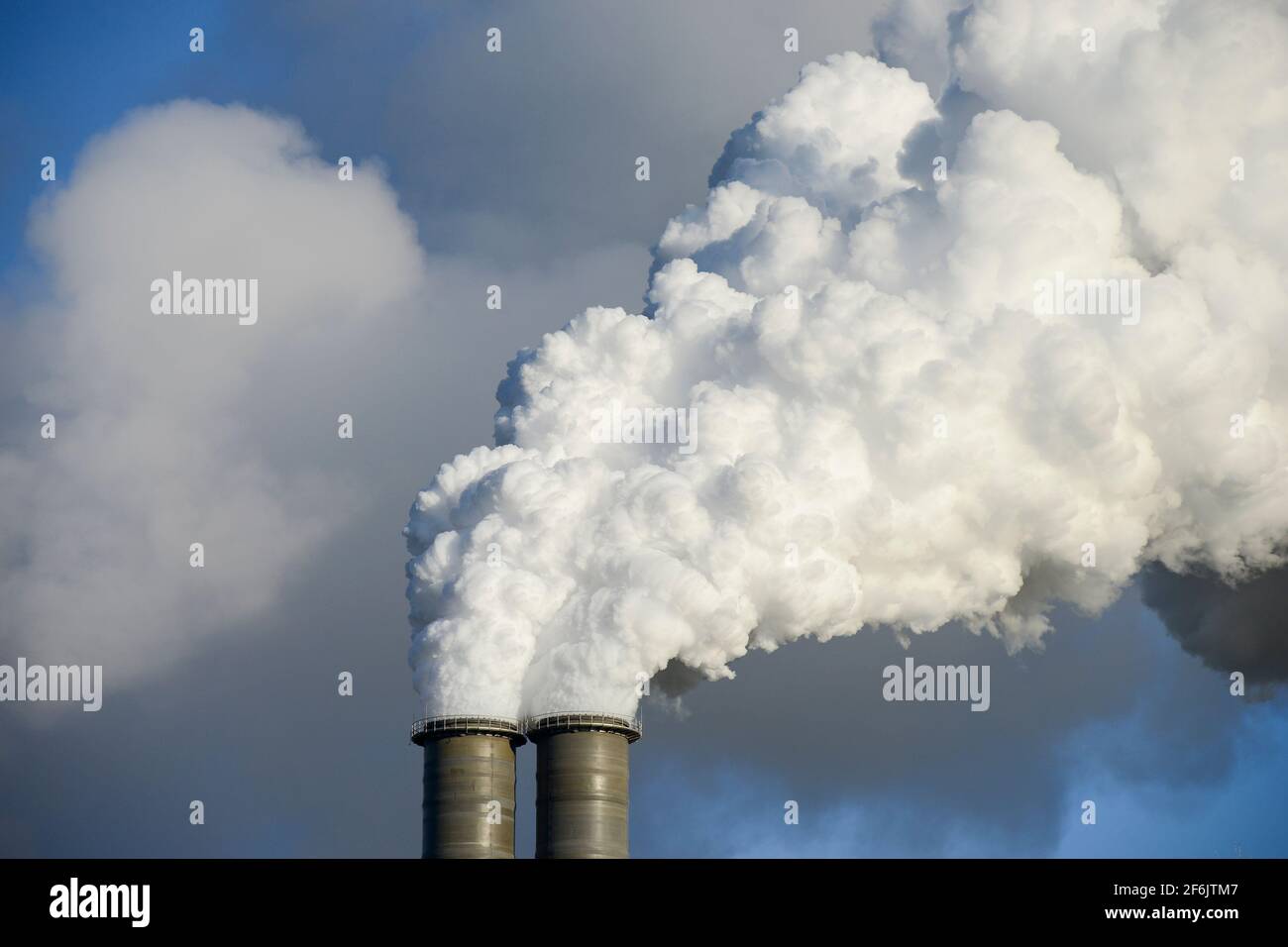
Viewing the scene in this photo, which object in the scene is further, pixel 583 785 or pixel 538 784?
pixel 538 784

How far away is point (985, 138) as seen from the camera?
346 feet

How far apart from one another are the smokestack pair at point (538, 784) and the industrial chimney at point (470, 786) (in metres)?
0.04

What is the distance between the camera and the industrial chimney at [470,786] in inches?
3844

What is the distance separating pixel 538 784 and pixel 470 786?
3.04m

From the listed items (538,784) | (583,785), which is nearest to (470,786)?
(538,784)

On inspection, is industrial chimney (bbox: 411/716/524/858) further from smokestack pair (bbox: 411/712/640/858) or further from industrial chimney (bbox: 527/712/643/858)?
industrial chimney (bbox: 527/712/643/858)

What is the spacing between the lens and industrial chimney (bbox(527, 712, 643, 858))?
9581 cm

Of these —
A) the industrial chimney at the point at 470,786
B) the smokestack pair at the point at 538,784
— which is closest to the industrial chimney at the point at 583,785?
the smokestack pair at the point at 538,784

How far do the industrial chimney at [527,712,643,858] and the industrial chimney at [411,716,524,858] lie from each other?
1.70 metres

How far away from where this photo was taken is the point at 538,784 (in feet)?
324

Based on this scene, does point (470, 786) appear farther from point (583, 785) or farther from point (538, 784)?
point (583, 785)

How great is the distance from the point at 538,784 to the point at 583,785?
3098mm
